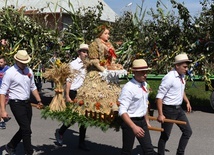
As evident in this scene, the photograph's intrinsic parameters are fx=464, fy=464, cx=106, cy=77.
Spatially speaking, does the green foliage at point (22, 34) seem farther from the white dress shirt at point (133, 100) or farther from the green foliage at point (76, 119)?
the white dress shirt at point (133, 100)

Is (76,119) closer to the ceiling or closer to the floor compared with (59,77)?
closer to the floor

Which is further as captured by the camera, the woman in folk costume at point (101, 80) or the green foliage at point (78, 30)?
the green foliage at point (78, 30)

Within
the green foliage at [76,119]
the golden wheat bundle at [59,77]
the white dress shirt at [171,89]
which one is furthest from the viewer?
the golden wheat bundle at [59,77]

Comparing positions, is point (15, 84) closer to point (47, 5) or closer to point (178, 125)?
point (178, 125)

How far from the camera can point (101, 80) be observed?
23.4 feet

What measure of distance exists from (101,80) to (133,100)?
1549 mm

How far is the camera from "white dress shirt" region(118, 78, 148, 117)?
→ 5586 mm

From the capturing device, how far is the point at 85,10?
504 inches

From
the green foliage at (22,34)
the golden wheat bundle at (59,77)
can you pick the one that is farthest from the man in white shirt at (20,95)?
the green foliage at (22,34)

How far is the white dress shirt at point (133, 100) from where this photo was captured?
5.59 m

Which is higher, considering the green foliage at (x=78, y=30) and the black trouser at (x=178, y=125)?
the green foliage at (x=78, y=30)

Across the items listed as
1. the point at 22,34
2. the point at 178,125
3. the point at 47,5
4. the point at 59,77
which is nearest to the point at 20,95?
the point at 59,77

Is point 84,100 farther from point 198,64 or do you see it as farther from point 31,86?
point 198,64

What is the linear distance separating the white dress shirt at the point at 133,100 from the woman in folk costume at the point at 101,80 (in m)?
0.99
